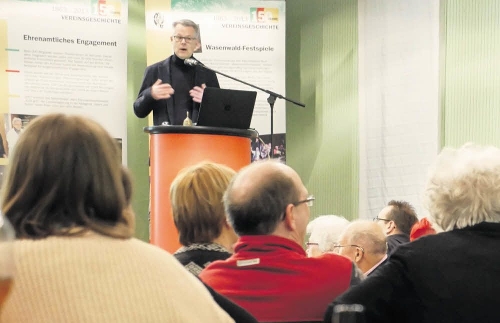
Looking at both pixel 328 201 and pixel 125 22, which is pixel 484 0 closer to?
pixel 328 201

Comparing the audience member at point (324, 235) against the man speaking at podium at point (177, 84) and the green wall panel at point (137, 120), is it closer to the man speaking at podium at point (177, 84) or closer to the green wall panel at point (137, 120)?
the man speaking at podium at point (177, 84)

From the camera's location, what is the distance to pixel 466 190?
2291mm

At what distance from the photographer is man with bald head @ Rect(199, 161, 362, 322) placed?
2229mm

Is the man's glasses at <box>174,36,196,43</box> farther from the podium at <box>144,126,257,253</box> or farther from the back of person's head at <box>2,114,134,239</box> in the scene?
the back of person's head at <box>2,114,134,239</box>

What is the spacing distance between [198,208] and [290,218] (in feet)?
1.12

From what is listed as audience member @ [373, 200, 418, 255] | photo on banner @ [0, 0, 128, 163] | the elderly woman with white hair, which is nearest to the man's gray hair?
the elderly woman with white hair

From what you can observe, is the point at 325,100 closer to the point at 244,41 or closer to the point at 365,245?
the point at 244,41

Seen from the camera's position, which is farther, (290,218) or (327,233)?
(327,233)

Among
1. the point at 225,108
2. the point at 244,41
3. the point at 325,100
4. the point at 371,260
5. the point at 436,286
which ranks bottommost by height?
the point at 371,260

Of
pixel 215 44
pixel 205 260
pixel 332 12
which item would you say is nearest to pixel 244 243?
pixel 205 260

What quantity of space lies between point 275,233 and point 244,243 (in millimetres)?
101

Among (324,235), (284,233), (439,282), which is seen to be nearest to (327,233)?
(324,235)

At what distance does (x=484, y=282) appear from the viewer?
212cm

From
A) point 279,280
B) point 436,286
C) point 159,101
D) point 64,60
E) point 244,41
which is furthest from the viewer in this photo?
point 244,41
